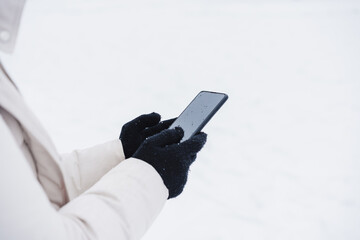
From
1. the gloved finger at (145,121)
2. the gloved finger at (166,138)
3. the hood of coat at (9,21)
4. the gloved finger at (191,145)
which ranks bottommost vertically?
the gloved finger at (145,121)

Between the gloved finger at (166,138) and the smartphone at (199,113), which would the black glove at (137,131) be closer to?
the smartphone at (199,113)

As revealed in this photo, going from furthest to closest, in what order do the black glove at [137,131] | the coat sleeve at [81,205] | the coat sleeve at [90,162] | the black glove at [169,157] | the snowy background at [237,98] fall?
the snowy background at [237,98]
the black glove at [137,131]
the coat sleeve at [90,162]
the black glove at [169,157]
the coat sleeve at [81,205]

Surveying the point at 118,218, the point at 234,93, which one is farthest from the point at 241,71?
the point at 118,218

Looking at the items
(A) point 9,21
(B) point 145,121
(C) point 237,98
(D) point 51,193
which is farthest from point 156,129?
(C) point 237,98

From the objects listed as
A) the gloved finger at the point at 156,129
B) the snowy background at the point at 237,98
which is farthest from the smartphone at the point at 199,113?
the snowy background at the point at 237,98

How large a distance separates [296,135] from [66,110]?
65.9 inches

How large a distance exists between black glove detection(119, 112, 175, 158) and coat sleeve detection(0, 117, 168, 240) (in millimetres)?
251

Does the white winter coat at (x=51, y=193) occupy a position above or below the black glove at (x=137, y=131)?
above

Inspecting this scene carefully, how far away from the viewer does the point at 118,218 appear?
1.78 feet

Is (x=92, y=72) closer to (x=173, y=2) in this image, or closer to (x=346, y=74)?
(x=346, y=74)

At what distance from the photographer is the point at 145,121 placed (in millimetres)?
942

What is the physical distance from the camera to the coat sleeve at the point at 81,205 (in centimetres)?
38

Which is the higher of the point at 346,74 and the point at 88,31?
Result: the point at 346,74

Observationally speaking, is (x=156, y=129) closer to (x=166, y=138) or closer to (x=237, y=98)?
(x=166, y=138)
